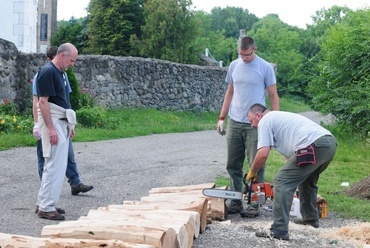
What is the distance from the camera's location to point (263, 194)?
7.84 m

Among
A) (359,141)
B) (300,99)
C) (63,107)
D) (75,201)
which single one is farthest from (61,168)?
(300,99)

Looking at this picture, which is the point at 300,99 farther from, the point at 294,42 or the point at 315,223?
the point at 315,223

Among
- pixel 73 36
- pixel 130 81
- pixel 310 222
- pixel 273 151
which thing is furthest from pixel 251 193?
pixel 73 36

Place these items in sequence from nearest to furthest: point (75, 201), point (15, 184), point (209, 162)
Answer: point (75, 201)
point (15, 184)
point (209, 162)

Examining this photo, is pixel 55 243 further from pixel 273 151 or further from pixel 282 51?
pixel 282 51

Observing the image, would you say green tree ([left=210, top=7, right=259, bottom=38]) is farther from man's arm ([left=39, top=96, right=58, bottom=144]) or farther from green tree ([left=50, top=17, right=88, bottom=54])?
man's arm ([left=39, top=96, right=58, bottom=144])

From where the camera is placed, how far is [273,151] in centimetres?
1645

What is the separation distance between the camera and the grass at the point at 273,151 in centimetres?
952

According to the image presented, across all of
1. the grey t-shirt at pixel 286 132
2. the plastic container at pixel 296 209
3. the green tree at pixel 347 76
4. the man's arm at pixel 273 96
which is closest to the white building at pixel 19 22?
the green tree at pixel 347 76

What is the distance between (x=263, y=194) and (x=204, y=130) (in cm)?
1472

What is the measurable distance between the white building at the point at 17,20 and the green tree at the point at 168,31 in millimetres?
12047

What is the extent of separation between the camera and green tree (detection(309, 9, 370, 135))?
18734mm

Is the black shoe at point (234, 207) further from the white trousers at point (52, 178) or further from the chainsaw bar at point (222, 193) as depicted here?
the white trousers at point (52, 178)

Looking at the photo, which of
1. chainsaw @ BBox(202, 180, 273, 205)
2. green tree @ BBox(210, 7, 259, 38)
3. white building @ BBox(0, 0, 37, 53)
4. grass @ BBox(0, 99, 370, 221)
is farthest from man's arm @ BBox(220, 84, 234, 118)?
green tree @ BBox(210, 7, 259, 38)
